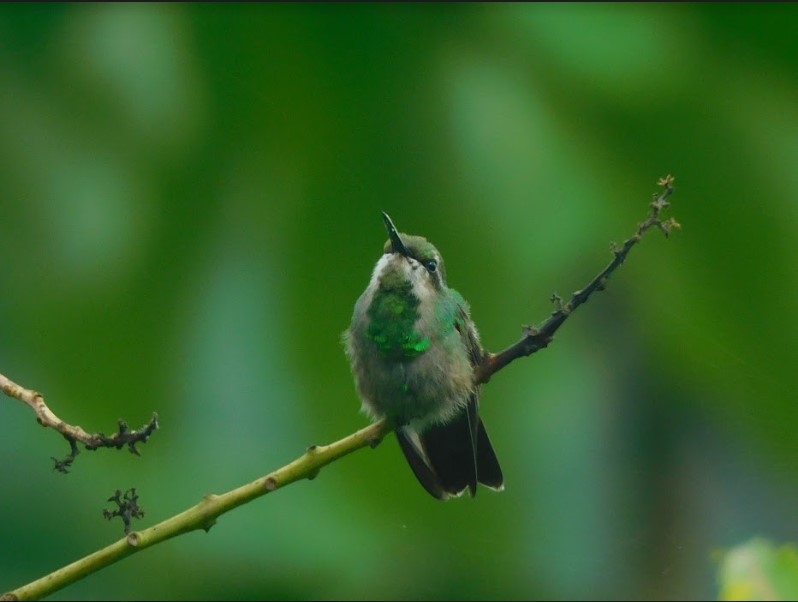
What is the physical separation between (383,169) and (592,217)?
0.39m

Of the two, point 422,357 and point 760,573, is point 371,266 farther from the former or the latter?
point 760,573

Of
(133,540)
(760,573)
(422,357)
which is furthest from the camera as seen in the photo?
(422,357)

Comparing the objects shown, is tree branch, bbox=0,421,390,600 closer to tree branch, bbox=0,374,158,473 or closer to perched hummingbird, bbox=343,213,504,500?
tree branch, bbox=0,374,158,473

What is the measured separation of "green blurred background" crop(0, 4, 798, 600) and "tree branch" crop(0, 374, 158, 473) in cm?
85

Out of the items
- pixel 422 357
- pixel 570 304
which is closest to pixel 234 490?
pixel 570 304

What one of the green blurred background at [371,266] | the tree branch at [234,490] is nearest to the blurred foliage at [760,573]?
the green blurred background at [371,266]

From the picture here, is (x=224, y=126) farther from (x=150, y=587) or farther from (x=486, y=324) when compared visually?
(x=150, y=587)

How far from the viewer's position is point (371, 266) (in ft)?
6.00

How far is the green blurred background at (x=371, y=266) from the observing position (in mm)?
1792

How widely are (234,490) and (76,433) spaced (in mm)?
137

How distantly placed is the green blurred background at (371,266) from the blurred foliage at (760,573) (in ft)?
1.02

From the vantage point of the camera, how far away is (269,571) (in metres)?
1.83

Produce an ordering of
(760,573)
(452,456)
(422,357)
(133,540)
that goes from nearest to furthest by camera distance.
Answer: (133,540) → (760,573) → (422,357) → (452,456)

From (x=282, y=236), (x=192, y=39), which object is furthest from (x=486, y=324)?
(x=192, y=39)
